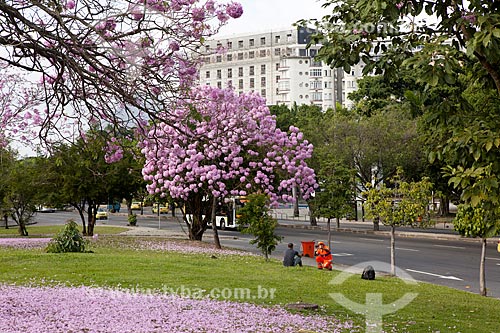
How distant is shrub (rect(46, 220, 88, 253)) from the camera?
20.2 m

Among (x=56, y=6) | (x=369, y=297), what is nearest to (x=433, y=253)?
(x=369, y=297)

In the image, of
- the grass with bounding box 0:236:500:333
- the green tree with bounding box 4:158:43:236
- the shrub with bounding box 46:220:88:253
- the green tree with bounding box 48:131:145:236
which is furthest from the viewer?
the green tree with bounding box 4:158:43:236

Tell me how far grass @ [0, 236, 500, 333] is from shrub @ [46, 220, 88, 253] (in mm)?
1318

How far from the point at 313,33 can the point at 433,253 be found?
19378mm

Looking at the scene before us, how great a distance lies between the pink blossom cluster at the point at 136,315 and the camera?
8.73 m

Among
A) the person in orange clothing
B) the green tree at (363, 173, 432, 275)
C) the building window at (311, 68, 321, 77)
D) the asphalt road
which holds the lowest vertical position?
the asphalt road

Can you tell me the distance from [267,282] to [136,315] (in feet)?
16.7

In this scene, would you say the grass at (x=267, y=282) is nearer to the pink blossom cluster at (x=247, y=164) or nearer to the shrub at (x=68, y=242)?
the shrub at (x=68, y=242)

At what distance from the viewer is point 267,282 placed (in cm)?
1416

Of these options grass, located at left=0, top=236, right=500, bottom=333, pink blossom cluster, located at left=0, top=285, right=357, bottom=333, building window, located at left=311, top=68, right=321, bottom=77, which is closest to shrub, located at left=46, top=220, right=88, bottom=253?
grass, located at left=0, top=236, right=500, bottom=333

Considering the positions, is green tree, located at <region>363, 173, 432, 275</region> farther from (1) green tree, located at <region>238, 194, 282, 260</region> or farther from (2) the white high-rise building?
(2) the white high-rise building

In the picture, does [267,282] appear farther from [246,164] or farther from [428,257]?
[246,164]

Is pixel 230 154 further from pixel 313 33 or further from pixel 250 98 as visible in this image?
pixel 313 33

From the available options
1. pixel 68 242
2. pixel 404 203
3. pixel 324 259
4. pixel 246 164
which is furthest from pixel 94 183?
pixel 404 203
